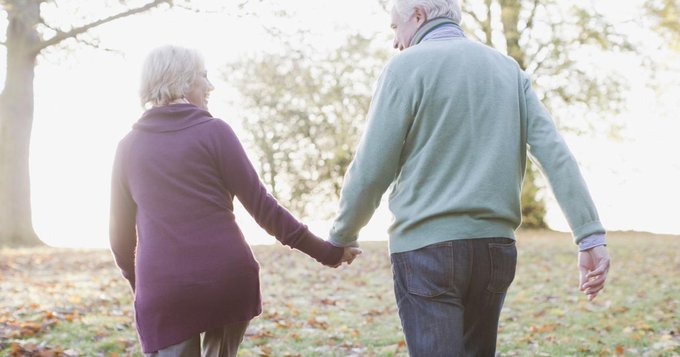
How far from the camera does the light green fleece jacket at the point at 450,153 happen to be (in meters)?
2.77

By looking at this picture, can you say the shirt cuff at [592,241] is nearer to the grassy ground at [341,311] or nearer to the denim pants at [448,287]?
the denim pants at [448,287]

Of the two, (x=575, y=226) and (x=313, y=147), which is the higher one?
(x=575, y=226)

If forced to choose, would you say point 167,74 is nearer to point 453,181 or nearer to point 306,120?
point 453,181

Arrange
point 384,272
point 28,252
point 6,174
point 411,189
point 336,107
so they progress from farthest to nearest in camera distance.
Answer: point 336,107 < point 6,174 < point 28,252 < point 384,272 < point 411,189

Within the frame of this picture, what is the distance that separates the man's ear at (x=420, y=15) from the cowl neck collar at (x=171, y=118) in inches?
35.6

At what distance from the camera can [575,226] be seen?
2920 millimetres

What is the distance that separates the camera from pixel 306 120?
90.5ft

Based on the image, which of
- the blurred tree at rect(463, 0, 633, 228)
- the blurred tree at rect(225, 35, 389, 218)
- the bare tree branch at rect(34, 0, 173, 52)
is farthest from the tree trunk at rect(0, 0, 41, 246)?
the blurred tree at rect(463, 0, 633, 228)

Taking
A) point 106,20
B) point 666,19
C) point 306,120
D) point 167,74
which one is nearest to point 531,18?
point 666,19

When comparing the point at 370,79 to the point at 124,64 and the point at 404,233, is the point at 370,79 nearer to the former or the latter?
the point at 124,64

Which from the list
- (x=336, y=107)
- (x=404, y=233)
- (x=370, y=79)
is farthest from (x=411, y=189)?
(x=336, y=107)

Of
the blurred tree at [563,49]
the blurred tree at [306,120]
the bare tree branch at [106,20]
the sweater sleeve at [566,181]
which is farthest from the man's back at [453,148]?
the blurred tree at [306,120]

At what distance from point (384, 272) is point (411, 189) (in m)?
9.95

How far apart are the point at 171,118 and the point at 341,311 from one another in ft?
19.9
